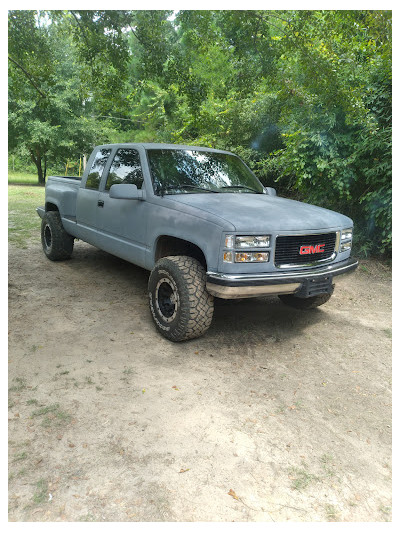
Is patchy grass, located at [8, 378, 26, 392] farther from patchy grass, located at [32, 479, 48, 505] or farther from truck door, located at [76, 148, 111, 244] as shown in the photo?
truck door, located at [76, 148, 111, 244]

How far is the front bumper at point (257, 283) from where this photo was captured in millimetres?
3615

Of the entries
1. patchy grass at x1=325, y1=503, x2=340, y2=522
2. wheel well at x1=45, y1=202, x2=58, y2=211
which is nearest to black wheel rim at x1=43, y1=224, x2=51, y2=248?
wheel well at x1=45, y1=202, x2=58, y2=211

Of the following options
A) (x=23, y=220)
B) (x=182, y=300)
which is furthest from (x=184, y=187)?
(x=23, y=220)

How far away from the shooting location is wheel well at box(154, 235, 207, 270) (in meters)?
4.41

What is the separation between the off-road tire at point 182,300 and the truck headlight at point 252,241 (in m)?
0.58

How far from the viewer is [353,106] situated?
660 cm

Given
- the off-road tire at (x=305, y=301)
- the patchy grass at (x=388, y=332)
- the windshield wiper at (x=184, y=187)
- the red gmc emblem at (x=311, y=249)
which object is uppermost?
the windshield wiper at (x=184, y=187)

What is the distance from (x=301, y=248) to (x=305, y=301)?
144 cm

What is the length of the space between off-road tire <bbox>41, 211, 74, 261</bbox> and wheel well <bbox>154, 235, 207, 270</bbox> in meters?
2.87

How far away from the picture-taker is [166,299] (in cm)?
431

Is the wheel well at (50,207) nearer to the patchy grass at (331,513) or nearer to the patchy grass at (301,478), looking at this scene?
the patchy grass at (301,478)

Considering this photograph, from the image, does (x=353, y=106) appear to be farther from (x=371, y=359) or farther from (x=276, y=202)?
(x=371, y=359)

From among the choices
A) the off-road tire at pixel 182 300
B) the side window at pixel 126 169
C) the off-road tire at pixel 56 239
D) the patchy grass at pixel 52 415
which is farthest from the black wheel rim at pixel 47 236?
the patchy grass at pixel 52 415

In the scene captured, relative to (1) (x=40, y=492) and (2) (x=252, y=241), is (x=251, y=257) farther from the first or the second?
(1) (x=40, y=492)
